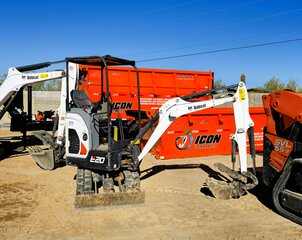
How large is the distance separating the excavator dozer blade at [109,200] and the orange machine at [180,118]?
83.7 inches

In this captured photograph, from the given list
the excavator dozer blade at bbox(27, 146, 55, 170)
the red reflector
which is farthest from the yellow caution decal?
the excavator dozer blade at bbox(27, 146, 55, 170)

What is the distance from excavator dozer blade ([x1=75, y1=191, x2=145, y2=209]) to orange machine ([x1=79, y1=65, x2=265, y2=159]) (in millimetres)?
2126

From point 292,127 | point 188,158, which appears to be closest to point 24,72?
point 188,158

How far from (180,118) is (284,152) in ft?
15.5

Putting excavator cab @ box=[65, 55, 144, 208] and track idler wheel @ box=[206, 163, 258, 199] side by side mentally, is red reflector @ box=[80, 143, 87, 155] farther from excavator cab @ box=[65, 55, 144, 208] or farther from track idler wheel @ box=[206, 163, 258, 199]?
track idler wheel @ box=[206, 163, 258, 199]

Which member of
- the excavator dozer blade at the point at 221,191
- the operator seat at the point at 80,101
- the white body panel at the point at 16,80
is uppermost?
the white body panel at the point at 16,80

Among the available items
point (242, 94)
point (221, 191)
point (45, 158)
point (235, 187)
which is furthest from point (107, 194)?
point (45, 158)

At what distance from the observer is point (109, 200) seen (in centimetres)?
537

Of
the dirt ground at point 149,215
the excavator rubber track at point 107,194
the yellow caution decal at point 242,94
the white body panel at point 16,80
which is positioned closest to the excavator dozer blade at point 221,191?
the dirt ground at point 149,215

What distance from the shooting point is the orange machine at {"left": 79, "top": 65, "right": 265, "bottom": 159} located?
9.66 metres

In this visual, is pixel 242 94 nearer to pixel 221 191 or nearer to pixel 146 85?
pixel 221 191

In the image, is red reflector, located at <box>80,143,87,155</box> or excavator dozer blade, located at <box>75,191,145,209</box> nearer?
excavator dozer blade, located at <box>75,191,145,209</box>

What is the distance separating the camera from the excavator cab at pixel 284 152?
15.7ft

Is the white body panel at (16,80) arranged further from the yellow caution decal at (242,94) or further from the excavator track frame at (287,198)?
the excavator track frame at (287,198)
